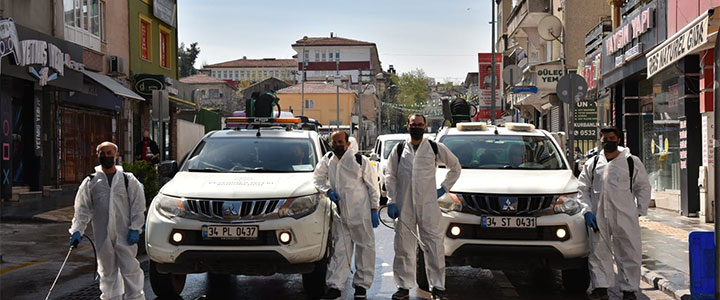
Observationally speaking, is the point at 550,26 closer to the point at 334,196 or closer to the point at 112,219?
the point at 334,196

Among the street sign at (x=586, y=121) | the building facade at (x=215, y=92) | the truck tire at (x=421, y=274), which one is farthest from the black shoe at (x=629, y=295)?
the building facade at (x=215, y=92)

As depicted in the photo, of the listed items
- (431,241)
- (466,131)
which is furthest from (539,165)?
(431,241)

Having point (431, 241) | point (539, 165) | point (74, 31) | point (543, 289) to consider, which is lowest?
point (543, 289)

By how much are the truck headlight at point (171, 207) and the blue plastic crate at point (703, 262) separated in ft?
14.9

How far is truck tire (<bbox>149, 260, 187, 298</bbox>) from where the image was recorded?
775 cm

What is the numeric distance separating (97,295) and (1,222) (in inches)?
281

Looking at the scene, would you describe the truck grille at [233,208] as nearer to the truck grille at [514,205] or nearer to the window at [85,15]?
the truck grille at [514,205]

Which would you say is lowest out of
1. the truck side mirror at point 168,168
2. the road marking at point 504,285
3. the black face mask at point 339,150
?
the road marking at point 504,285

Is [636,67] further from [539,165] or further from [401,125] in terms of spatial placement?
[401,125]

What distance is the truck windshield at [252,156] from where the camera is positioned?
868 centimetres

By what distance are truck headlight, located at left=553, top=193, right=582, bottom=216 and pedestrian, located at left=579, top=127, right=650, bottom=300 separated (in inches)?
5.6

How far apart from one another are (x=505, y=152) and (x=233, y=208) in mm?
3523

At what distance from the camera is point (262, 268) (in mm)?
7332

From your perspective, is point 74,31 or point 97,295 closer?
point 97,295
